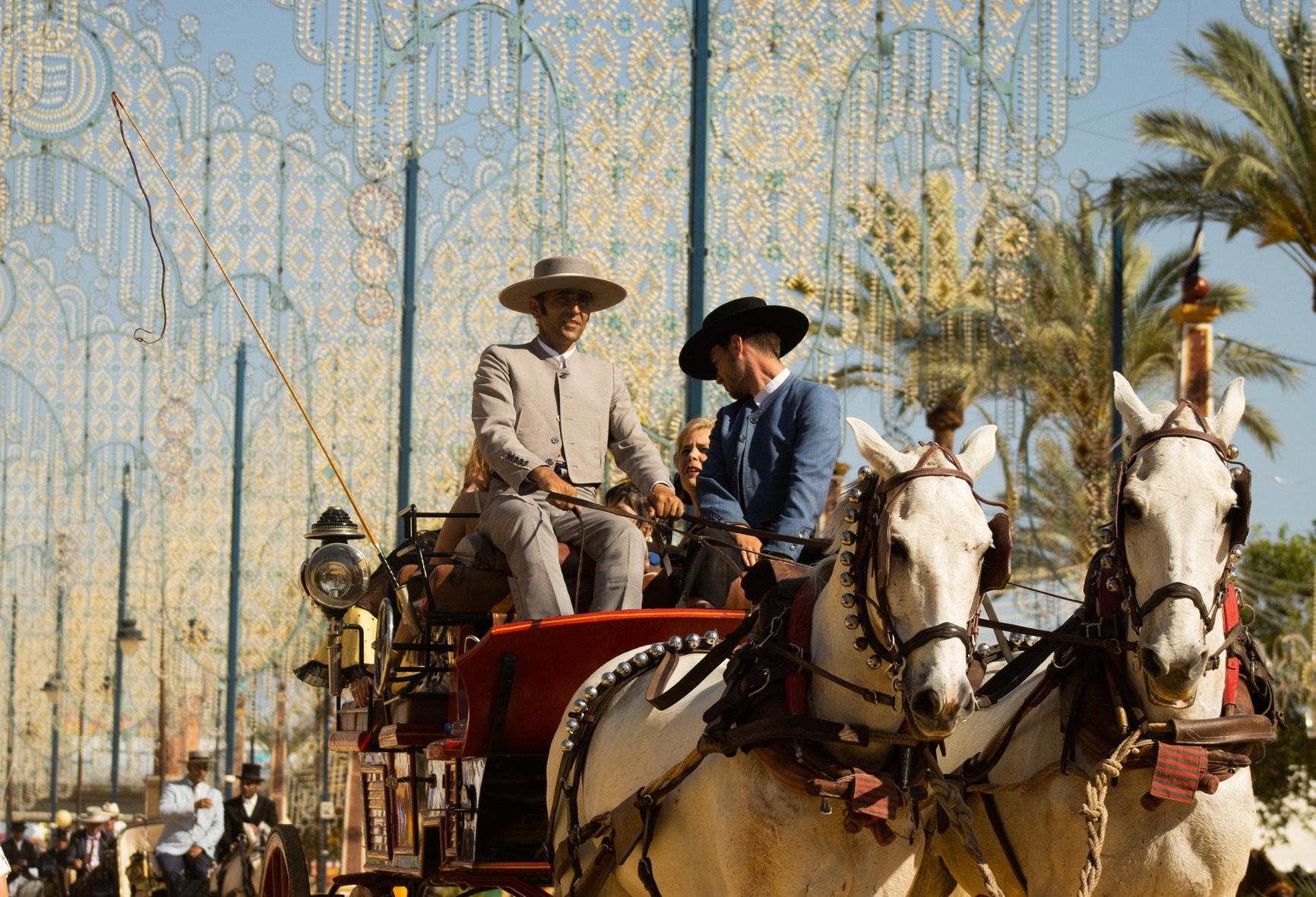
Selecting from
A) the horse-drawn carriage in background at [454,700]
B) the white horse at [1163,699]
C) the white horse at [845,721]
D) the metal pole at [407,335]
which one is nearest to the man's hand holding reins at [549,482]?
the horse-drawn carriage in background at [454,700]

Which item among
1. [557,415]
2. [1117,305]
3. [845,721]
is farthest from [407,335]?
[845,721]

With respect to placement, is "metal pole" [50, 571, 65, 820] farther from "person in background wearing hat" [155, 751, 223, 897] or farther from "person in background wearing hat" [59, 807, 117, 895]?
"person in background wearing hat" [155, 751, 223, 897]

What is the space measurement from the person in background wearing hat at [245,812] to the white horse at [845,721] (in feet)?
36.3

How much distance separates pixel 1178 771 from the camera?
16.2ft

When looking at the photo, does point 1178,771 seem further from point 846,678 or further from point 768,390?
point 768,390

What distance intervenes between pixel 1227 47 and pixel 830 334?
6.36m

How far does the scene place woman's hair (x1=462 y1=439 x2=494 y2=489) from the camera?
7891 millimetres

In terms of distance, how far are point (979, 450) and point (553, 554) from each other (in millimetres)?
2581

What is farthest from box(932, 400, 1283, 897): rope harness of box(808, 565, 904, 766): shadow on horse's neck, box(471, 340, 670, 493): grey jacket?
box(471, 340, 670, 493): grey jacket

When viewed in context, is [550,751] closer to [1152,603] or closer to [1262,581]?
[1152,603]

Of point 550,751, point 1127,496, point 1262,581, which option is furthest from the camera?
point 1262,581

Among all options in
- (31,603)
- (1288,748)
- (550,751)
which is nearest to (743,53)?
(550,751)

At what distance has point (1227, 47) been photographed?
1681 cm

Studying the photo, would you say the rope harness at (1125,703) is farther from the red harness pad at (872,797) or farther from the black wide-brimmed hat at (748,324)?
the black wide-brimmed hat at (748,324)
